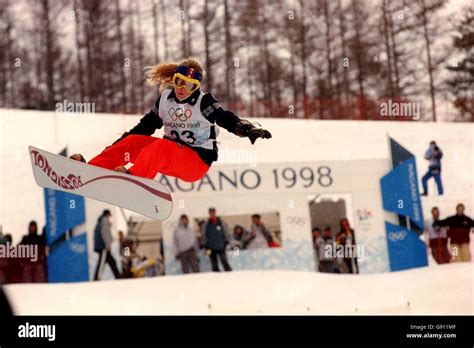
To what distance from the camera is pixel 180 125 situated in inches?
252

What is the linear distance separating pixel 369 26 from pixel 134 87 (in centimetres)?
335

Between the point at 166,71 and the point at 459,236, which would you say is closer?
the point at 166,71

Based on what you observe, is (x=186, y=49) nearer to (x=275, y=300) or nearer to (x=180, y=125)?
(x=275, y=300)

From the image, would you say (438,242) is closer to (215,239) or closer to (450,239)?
(450,239)

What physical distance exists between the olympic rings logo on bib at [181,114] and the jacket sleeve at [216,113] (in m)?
0.10

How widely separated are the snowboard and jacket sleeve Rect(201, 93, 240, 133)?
68 cm

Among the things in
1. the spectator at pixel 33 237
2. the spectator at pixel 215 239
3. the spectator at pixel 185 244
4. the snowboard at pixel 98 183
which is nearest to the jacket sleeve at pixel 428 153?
the spectator at pixel 215 239

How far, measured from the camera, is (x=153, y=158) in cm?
625

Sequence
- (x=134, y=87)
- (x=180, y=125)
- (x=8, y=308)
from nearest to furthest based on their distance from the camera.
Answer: (x=8, y=308) < (x=180, y=125) < (x=134, y=87)

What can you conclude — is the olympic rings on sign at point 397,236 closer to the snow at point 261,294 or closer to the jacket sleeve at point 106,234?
the snow at point 261,294

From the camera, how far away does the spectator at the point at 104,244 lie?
1080cm

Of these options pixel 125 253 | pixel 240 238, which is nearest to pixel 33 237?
pixel 125 253

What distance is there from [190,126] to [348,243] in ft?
15.7

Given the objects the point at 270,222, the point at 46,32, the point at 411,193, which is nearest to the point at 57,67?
the point at 46,32
